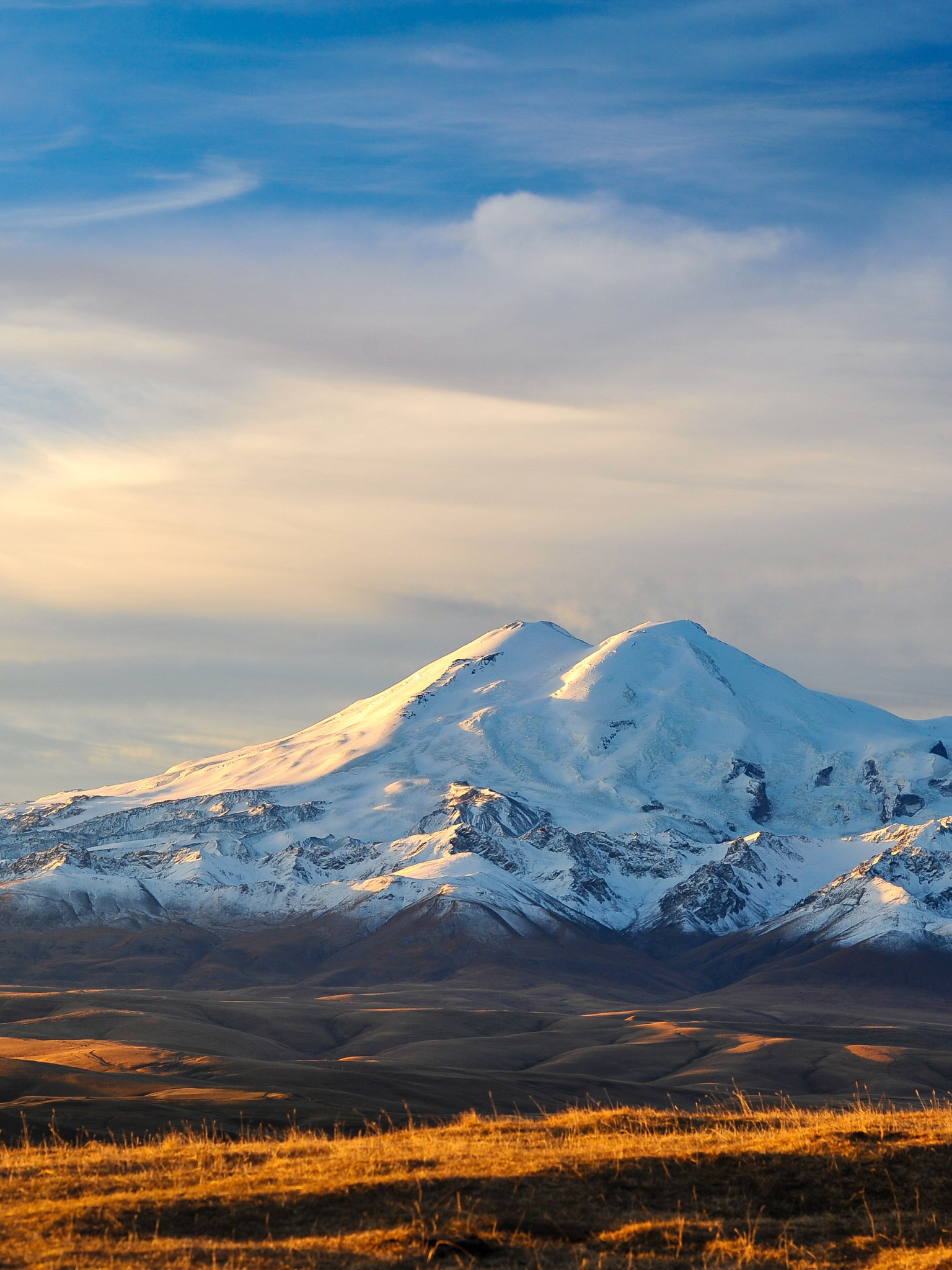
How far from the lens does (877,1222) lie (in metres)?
20.0

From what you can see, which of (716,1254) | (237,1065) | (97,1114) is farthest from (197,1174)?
(237,1065)

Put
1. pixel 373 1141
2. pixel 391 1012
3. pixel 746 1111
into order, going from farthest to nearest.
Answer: pixel 391 1012 < pixel 746 1111 < pixel 373 1141

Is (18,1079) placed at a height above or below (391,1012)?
above

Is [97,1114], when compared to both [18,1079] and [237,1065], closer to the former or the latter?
[18,1079]

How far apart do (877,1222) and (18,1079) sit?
50.3 metres

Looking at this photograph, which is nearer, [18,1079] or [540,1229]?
[540,1229]

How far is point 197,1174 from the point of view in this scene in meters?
22.1

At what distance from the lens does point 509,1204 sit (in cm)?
1994

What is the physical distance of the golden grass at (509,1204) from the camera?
17.8m

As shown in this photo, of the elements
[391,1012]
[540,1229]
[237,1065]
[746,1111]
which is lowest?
[391,1012]

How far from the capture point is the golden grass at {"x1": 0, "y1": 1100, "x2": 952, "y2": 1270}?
17.8m

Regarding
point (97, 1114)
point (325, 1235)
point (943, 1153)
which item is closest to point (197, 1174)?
point (325, 1235)

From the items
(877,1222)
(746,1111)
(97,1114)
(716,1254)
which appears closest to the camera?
(716,1254)

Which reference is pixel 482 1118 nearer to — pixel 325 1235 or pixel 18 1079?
pixel 325 1235
